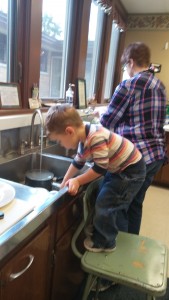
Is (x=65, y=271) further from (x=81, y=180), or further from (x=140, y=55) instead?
(x=140, y=55)

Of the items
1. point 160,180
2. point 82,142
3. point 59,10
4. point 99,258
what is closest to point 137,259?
point 99,258

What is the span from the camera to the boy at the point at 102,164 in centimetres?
103

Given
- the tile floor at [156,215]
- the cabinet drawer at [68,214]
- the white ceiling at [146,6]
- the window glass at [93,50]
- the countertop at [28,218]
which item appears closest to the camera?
the countertop at [28,218]

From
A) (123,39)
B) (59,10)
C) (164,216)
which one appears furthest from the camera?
(123,39)

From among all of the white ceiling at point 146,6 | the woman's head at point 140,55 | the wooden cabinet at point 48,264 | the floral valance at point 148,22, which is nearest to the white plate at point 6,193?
the wooden cabinet at point 48,264

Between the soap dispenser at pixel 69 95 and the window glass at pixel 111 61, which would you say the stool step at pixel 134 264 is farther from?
the window glass at pixel 111 61

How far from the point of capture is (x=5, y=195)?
0.88 m

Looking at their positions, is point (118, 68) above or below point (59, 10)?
below

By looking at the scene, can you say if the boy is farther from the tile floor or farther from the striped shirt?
the tile floor

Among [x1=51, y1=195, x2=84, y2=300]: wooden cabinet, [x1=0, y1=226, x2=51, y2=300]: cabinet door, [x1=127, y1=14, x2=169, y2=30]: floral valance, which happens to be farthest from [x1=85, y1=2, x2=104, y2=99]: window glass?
[x1=0, y1=226, x2=51, y2=300]: cabinet door

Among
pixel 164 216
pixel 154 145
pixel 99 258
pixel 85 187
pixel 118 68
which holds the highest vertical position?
pixel 118 68

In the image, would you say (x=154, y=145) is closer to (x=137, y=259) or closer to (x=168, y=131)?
(x=137, y=259)

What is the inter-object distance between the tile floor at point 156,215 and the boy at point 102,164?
1.14 metres

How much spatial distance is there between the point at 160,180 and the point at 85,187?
2326mm
